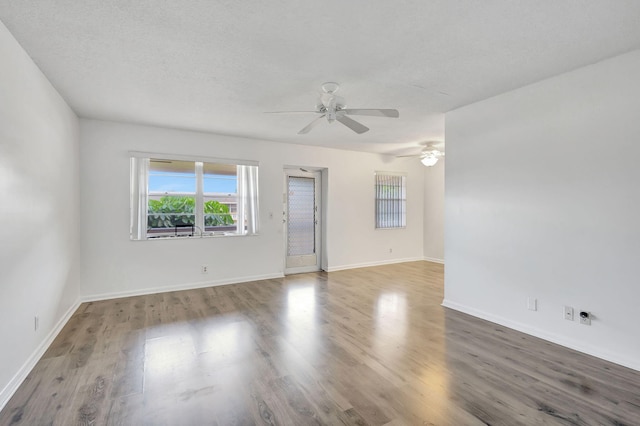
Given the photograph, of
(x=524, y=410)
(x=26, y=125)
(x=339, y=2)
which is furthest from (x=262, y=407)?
(x=26, y=125)

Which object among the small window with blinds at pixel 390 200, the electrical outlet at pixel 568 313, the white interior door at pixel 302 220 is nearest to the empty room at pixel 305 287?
the electrical outlet at pixel 568 313

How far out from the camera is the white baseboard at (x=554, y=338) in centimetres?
247

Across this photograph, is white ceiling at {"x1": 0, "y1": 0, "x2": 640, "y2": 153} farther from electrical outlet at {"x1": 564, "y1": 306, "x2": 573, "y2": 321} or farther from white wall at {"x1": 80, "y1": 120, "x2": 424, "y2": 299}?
electrical outlet at {"x1": 564, "y1": 306, "x2": 573, "y2": 321}

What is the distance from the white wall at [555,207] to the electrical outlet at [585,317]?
0.06 meters

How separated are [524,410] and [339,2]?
9.31 ft

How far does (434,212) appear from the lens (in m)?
7.41

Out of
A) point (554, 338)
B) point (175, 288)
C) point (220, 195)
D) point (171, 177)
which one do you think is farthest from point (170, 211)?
point (554, 338)

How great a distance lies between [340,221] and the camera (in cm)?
637

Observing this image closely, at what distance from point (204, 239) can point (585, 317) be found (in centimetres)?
490

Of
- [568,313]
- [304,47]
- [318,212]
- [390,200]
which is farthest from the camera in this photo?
[390,200]

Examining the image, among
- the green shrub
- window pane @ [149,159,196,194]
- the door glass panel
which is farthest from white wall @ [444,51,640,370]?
window pane @ [149,159,196,194]

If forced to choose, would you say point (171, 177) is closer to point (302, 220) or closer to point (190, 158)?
point (190, 158)

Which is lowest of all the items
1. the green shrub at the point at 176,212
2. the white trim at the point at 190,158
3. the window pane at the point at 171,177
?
the green shrub at the point at 176,212

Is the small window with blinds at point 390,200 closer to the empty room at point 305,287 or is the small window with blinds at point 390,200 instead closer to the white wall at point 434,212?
the white wall at point 434,212
